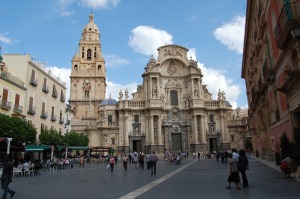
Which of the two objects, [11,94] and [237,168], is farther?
[11,94]

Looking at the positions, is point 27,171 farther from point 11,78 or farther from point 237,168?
point 237,168

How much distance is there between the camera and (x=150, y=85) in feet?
179

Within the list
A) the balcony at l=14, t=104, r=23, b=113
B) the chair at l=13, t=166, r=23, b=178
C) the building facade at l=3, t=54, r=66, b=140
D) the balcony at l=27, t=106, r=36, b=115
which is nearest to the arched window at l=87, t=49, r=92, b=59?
the building facade at l=3, t=54, r=66, b=140

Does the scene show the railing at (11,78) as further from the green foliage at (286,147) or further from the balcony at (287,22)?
the green foliage at (286,147)

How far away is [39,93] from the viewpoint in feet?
116

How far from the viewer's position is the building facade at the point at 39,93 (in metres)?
32.9

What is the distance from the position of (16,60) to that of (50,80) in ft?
20.9

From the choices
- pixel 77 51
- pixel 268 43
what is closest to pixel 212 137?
pixel 268 43

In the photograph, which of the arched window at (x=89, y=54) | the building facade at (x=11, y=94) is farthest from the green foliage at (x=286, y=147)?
the arched window at (x=89, y=54)

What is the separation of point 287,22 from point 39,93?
3133 cm

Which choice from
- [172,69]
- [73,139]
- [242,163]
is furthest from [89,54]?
[242,163]

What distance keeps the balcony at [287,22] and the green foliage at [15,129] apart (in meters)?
23.9

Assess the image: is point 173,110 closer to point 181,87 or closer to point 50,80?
point 181,87

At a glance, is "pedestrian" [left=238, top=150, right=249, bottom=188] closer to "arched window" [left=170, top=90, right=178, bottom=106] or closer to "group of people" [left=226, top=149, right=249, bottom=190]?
"group of people" [left=226, top=149, right=249, bottom=190]
